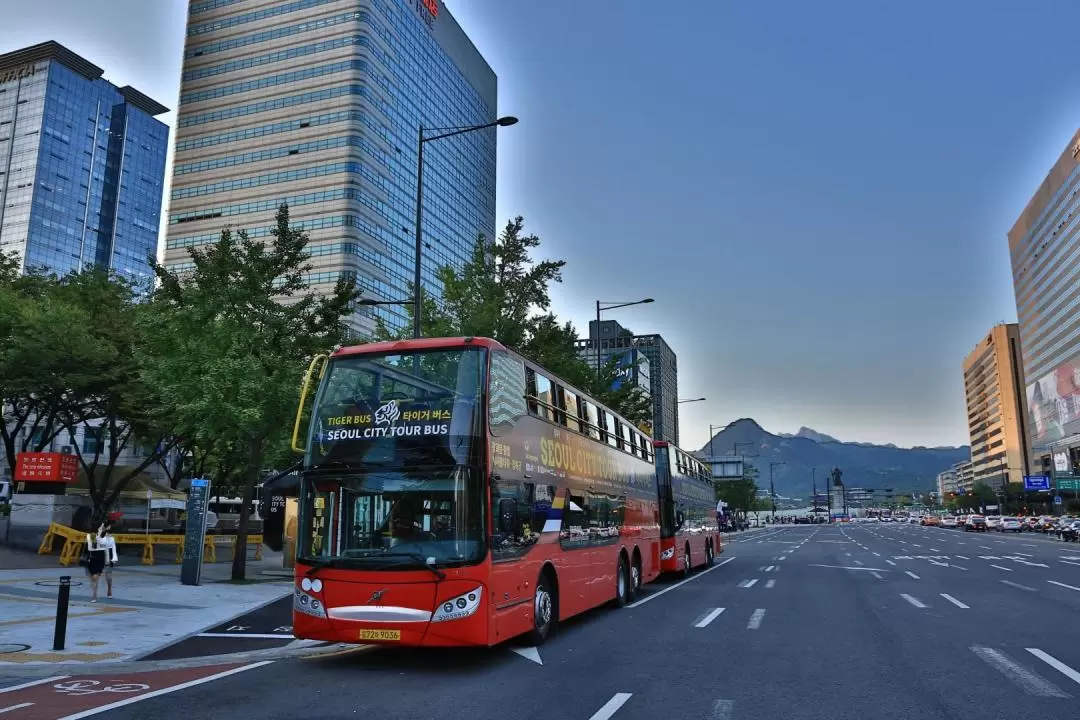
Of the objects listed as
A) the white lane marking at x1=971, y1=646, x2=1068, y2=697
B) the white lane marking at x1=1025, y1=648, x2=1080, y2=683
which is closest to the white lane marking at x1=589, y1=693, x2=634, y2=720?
the white lane marking at x1=971, y1=646, x2=1068, y2=697

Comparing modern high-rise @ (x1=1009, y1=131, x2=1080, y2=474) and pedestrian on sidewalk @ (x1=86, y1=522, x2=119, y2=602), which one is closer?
pedestrian on sidewalk @ (x1=86, y1=522, x2=119, y2=602)

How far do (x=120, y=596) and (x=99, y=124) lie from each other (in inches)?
6946

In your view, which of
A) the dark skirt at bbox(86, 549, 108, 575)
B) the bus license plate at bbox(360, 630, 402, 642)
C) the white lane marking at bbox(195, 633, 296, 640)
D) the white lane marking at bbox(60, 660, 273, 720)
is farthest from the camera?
the dark skirt at bbox(86, 549, 108, 575)

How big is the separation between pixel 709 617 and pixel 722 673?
5.14 metres

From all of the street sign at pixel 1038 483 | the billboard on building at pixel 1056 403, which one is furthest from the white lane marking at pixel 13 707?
the billboard on building at pixel 1056 403

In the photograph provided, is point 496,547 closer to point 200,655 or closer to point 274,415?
point 200,655

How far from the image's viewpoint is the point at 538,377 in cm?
1220

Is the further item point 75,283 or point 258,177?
point 258,177

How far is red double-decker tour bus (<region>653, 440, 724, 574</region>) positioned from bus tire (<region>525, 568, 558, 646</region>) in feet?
32.0

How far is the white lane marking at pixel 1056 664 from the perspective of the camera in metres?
8.52

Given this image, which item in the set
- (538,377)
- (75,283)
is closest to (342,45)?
(75,283)

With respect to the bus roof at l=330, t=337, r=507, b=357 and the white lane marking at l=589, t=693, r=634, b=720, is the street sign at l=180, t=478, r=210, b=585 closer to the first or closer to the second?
the bus roof at l=330, t=337, r=507, b=357

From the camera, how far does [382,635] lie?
9.02m

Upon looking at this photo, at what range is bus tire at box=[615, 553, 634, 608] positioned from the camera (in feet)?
51.7
